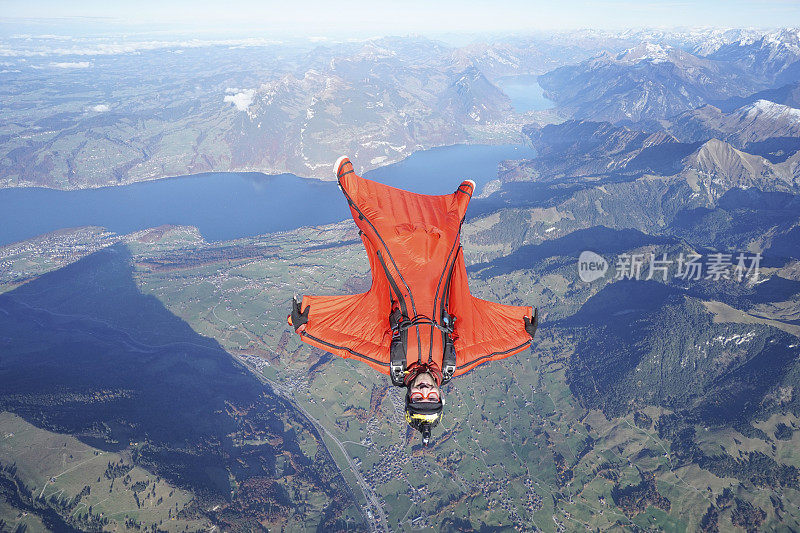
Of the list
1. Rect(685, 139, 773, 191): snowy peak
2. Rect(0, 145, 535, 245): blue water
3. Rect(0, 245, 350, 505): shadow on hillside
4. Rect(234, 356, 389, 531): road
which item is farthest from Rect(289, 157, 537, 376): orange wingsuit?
Rect(685, 139, 773, 191): snowy peak

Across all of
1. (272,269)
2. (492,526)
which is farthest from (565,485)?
(272,269)

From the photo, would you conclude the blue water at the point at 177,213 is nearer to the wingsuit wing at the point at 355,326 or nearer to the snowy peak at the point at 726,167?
the snowy peak at the point at 726,167

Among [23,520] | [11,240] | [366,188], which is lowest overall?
[23,520]

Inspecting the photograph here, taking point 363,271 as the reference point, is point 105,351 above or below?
below

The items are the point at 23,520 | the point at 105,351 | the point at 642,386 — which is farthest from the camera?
the point at 105,351

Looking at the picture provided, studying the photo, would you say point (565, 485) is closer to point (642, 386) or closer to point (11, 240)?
point (642, 386)

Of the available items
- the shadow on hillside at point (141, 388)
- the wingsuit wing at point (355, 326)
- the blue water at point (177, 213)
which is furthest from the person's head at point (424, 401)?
the blue water at point (177, 213)

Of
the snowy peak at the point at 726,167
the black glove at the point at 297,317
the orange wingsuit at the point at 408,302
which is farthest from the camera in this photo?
the snowy peak at the point at 726,167
